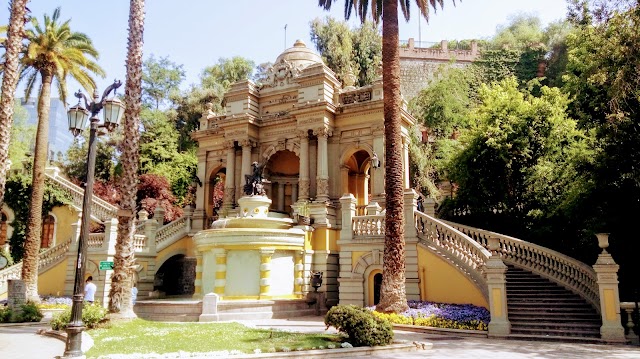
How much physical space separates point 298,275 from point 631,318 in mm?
12094

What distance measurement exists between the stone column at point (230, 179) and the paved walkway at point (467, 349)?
46.7 ft

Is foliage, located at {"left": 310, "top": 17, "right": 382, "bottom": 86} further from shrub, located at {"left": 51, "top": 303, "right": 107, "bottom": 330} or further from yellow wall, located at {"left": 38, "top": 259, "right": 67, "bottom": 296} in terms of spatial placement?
shrub, located at {"left": 51, "top": 303, "right": 107, "bottom": 330}

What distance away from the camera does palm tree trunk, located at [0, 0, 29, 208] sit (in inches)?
687

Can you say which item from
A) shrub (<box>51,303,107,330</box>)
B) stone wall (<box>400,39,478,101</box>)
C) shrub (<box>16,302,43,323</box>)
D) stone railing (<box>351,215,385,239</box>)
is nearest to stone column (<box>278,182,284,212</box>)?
stone railing (<box>351,215,385,239</box>)

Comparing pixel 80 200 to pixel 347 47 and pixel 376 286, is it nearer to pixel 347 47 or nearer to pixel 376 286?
pixel 376 286

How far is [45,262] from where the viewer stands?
Answer: 26.8 m

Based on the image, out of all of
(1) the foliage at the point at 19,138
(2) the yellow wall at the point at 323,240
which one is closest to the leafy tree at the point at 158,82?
A: (1) the foliage at the point at 19,138

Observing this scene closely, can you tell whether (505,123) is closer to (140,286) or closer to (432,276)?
(432,276)

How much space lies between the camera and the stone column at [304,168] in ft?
85.9

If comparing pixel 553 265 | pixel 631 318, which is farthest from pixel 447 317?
pixel 631 318

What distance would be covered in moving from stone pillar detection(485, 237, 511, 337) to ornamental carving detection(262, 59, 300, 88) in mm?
17787

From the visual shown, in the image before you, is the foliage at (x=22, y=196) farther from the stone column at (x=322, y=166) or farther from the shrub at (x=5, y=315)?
the stone column at (x=322, y=166)

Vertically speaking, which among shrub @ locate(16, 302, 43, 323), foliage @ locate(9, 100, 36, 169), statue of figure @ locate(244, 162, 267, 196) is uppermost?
Result: foliage @ locate(9, 100, 36, 169)

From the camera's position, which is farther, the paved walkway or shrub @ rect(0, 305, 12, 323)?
shrub @ rect(0, 305, 12, 323)
